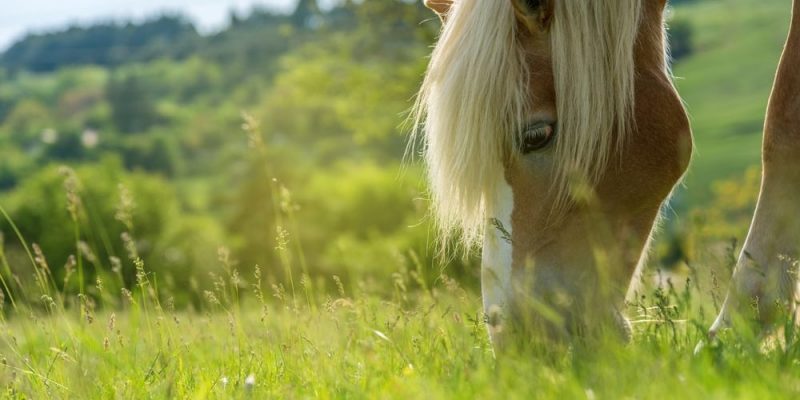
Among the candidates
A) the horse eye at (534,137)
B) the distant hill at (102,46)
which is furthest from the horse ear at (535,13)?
the distant hill at (102,46)

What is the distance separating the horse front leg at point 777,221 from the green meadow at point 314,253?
0.36ft

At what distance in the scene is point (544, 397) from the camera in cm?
229

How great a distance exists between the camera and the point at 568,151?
3148 millimetres

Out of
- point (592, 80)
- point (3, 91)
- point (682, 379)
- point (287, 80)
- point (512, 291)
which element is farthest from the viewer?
point (3, 91)

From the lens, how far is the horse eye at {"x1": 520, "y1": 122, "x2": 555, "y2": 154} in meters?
3.16

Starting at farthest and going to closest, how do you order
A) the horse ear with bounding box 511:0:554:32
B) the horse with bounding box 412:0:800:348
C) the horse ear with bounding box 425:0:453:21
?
the horse ear with bounding box 425:0:453:21 → the horse ear with bounding box 511:0:554:32 → the horse with bounding box 412:0:800:348

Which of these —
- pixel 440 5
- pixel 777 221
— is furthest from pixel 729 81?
pixel 777 221

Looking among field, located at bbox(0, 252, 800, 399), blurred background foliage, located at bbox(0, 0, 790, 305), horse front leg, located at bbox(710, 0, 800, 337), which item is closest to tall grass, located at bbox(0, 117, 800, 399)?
field, located at bbox(0, 252, 800, 399)

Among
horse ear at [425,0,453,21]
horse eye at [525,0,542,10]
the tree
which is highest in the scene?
horse eye at [525,0,542,10]

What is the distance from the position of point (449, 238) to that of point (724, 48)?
126883mm

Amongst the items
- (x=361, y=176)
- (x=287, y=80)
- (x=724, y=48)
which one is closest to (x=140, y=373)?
(x=287, y=80)

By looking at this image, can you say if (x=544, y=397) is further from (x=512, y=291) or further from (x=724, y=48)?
(x=724, y=48)

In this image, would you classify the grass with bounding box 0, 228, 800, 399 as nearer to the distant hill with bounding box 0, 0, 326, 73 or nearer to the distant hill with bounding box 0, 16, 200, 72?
the distant hill with bounding box 0, 0, 326, 73

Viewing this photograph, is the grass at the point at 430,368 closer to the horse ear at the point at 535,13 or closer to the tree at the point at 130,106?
the horse ear at the point at 535,13
